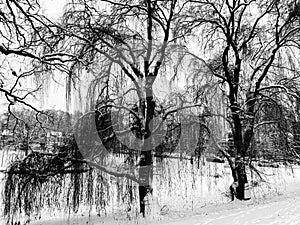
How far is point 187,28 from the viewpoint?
324 inches

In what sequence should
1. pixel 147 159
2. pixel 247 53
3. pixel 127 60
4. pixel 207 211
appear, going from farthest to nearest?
1. pixel 247 53
2. pixel 207 211
3. pixel 147 159
4. pixel 127 60

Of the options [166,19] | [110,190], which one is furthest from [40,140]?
[166,19]

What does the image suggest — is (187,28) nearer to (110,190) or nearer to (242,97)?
(242,97)

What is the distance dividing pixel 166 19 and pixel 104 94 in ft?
10.0

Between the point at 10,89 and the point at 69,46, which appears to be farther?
the point at 69,46

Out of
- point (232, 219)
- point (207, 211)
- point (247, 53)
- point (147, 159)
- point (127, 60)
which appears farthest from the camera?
point (247, 53)

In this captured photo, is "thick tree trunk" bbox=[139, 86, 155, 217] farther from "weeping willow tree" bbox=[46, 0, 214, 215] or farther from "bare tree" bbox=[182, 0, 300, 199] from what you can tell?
"bare tree" bbox=[182, 0, 300, 199]

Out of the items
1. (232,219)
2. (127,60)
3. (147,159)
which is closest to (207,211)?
(147,159)

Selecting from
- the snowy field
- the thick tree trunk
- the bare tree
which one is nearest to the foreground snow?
the snowy field

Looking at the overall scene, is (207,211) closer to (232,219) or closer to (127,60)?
(232,219)

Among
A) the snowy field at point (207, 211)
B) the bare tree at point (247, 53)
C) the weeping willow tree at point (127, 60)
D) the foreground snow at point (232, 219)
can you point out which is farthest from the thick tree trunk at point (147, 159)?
the bare tree at point (247, 53)

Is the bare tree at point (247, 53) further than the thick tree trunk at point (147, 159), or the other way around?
the bare tree at point (247, 53)

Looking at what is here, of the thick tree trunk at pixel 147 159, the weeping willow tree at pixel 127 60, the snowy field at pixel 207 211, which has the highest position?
the weeping willow tree at pixel 127 60

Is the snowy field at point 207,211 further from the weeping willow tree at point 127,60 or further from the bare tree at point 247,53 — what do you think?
the bare tree at point 247,53
